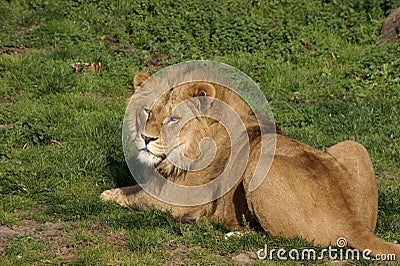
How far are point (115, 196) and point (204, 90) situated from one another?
1.49 meters

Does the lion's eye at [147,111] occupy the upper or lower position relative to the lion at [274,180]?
upper

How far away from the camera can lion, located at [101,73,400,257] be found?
5.54m

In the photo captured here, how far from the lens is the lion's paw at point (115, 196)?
22.3 ft

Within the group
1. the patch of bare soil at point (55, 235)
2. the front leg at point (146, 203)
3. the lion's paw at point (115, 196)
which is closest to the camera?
the patch of bare soil at point (55, 235)

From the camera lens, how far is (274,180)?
18.4 feet

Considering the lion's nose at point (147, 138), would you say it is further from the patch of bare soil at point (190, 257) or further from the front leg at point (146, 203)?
the patch of bare soil at point (190, 257)

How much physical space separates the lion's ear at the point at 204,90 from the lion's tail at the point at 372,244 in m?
1.54

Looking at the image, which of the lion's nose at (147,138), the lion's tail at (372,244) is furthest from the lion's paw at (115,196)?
the lion's tail at (372,244)

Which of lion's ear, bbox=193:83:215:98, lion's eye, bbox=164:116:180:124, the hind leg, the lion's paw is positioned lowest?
the lion's paw

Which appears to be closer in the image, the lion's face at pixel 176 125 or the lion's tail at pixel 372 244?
the lion's tail at pixel 372 244

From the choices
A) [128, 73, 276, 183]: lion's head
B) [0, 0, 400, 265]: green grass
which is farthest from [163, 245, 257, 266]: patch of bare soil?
[128, 73, 276, 183]: lion's head

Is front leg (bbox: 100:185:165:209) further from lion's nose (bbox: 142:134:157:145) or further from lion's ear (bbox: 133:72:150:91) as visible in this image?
lion's ear (bbox: 133:72:150:91)

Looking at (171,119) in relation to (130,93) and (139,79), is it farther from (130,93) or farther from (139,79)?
(130,93)

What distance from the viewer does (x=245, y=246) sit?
19.1 ft
